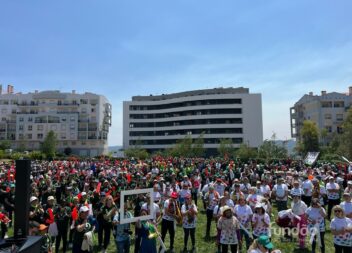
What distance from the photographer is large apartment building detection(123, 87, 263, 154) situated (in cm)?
8900

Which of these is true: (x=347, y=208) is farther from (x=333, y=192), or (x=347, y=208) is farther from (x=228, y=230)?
(x=333, y=192)

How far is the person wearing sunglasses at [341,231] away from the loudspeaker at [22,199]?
257 inches

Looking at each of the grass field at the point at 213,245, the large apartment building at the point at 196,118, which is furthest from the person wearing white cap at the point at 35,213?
the large apartment building at the point at 196,118

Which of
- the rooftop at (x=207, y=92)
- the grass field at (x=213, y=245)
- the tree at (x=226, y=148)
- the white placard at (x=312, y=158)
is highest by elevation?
the rooftop at (x=207, y=92)

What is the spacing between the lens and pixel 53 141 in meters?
74.5

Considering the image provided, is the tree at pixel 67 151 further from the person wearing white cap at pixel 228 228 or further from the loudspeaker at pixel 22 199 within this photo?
the loudspeaker at pixel 22 199

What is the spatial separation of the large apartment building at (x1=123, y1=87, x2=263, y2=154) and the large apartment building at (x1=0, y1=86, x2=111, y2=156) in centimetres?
951

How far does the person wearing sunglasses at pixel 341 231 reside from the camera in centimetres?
751

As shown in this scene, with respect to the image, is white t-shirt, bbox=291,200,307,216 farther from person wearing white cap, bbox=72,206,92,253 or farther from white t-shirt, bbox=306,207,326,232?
person wearing white cap, bbox=72,206,92,253

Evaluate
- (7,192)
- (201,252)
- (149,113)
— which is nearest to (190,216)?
(201,252)

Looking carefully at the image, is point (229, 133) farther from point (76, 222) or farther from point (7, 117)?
point (76, 222)

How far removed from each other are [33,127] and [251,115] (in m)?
63.4

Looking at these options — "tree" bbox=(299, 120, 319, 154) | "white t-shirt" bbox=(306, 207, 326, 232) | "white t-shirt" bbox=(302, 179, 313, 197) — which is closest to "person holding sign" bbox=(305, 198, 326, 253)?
"white t-shirt" bbox=(306, 207, 326, 232)

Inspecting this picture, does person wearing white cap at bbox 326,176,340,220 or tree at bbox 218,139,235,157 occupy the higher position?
tree at bbox 218,139,235,157
